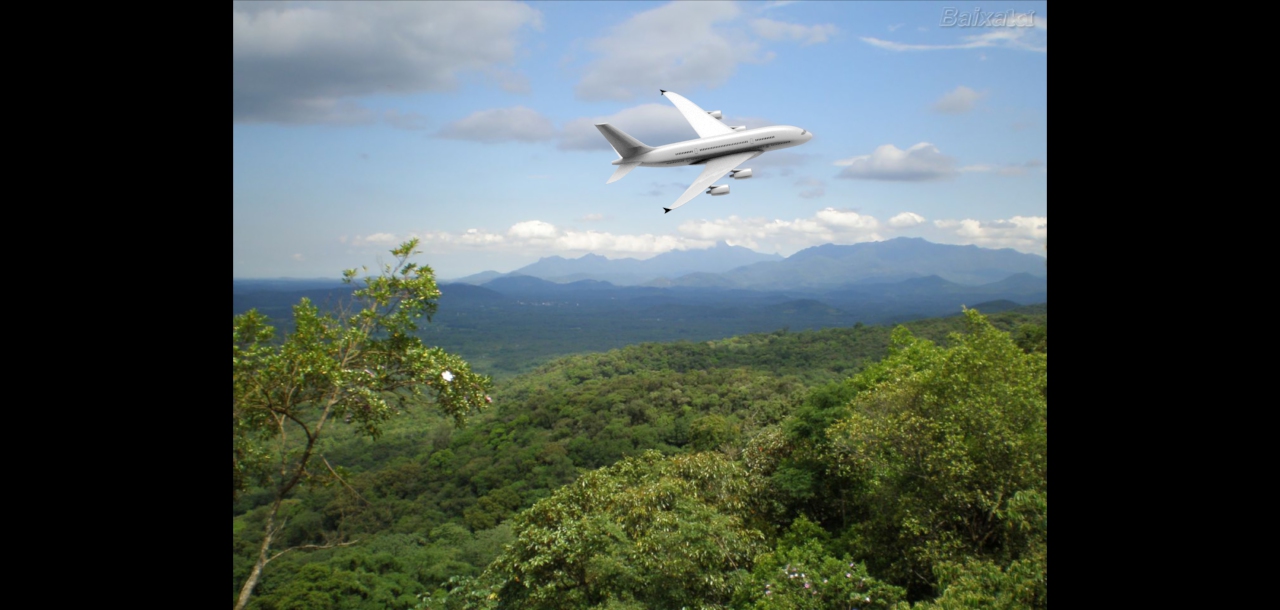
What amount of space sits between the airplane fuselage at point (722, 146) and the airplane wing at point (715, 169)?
2 centimetres

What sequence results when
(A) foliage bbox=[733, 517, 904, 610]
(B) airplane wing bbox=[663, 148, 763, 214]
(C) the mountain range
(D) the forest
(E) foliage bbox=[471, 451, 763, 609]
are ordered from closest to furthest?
(B) airplane wing bbox=[663, 148, 763, 214]
(D) the forest
(A) foliage bbox=[733, 517, 904, 610]
(E) foliage bbox=[471, 451, 763, 609]
(C) the mountain range

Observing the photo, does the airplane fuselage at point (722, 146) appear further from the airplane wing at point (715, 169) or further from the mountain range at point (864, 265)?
the mountain range at point (864, 265)

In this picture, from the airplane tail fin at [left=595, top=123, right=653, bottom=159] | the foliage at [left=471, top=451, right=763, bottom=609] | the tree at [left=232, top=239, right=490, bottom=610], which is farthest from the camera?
the foliage at [left=471, top=451, right=763, bottom=609]

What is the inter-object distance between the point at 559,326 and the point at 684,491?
3394 cm

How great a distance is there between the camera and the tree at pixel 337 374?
4730 mm

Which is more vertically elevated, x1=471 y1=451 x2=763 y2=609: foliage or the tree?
the tree

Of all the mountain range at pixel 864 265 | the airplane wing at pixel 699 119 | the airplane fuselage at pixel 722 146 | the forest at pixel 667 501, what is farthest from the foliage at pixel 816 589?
the mountain range at pixel 864 265

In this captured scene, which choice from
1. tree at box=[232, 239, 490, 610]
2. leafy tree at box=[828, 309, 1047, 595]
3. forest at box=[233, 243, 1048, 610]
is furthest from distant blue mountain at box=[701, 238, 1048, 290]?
tree at box=[232, 239, 490, 610]

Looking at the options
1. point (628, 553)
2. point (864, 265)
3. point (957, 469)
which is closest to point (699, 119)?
point (628, 553)

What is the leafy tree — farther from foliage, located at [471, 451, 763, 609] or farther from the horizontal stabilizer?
the horizontal stabilizer

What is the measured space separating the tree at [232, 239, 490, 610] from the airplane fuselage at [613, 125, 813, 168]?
8.90 feet

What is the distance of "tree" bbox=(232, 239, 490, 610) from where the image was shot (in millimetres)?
4730
